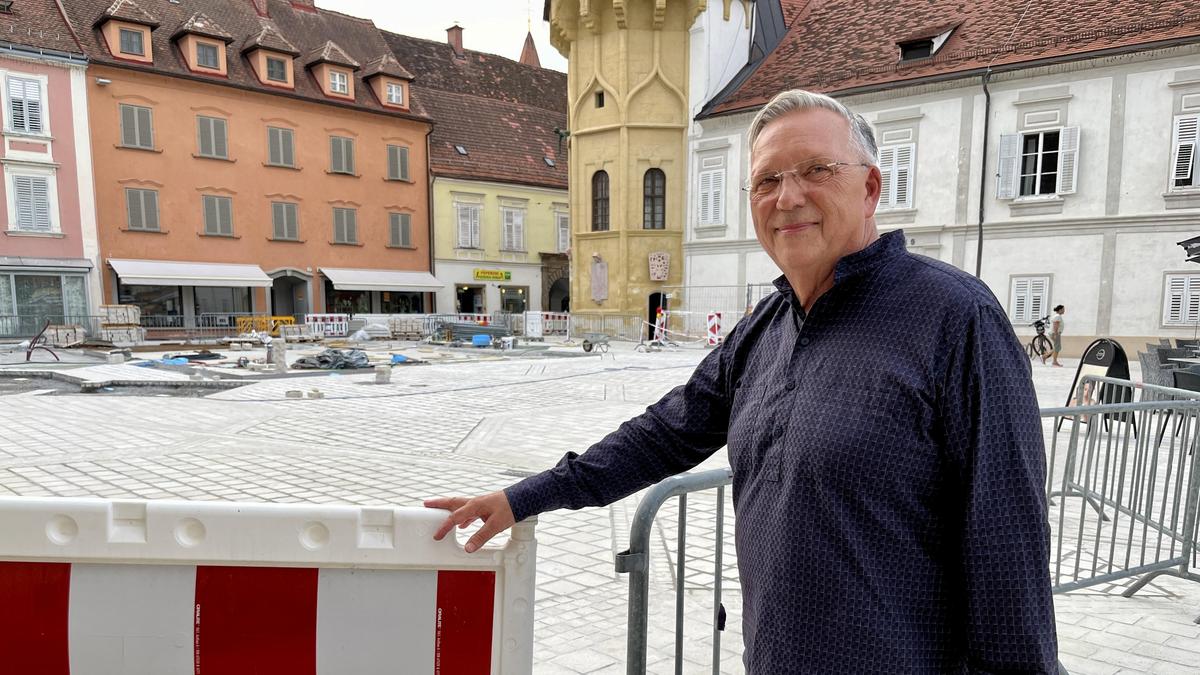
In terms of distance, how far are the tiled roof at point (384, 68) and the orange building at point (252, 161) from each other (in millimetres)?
122

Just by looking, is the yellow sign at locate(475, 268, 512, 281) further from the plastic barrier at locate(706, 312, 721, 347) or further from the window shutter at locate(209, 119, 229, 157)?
the plastic barrier at locate(706, 312, 721, 347)

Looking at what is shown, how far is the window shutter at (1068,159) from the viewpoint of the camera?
2236 cm

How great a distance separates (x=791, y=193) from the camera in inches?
65.2

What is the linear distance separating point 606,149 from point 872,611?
29.8 meters

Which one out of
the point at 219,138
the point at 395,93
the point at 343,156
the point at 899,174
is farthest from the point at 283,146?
the point at 899,174

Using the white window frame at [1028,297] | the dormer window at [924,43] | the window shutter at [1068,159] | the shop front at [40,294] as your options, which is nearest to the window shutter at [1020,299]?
the white window frame at [1028,297]

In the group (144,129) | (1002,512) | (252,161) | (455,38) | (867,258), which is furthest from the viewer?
(455,38)

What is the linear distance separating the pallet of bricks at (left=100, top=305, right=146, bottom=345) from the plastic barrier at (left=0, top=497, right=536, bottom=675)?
27273mm

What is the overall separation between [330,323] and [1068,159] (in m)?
27.1

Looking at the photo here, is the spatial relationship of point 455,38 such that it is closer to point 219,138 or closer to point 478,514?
point 219,138

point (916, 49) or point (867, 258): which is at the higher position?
point (916, 49)

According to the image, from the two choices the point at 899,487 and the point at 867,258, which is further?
the point at 867,258

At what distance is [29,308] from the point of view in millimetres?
26188

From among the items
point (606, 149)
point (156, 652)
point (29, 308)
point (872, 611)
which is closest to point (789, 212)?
point (872, 611)
